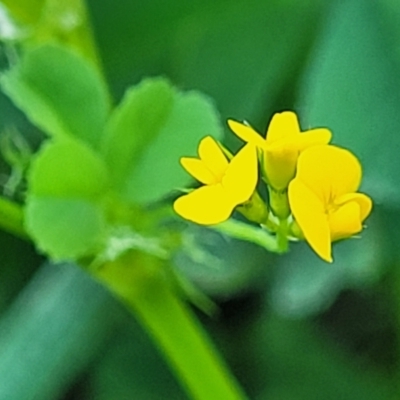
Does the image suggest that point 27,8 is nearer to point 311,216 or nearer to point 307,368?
point 311,216

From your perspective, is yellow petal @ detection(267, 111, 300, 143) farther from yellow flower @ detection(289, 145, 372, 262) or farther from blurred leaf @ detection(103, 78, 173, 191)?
blurred leaf @ detection(103, 78, 173, 191)

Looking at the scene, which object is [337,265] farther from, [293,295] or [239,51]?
[239,51]

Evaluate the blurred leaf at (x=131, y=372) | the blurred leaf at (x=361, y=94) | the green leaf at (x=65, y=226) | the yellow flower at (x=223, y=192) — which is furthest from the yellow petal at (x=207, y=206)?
the blurred leaf at (x=131, y=372)

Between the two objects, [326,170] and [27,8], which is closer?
[326,170]

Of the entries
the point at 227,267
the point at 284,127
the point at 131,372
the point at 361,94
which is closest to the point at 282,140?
the point at 284,127

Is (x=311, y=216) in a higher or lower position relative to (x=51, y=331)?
higher

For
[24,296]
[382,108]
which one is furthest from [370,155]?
[24,296]
